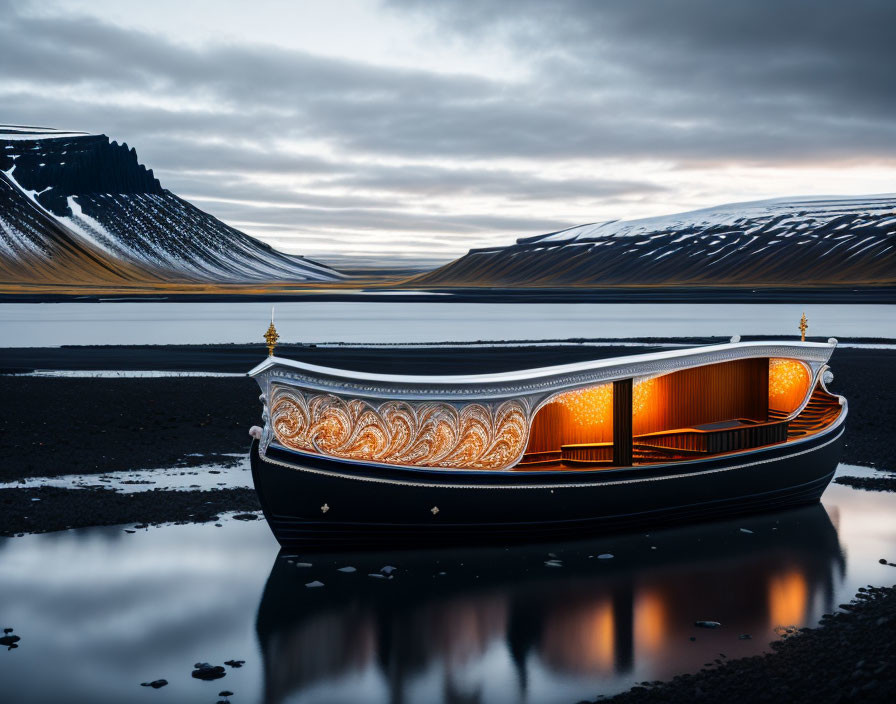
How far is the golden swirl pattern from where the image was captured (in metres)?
A: 16.4

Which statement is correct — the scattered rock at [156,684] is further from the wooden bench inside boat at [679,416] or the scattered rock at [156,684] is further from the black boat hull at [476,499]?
the wooden bench inside boat at [679,416]

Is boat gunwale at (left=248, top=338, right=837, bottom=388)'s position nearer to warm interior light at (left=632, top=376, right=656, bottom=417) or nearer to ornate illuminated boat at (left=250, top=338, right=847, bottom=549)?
ornate illuminated boat at (left=250, top=338, right=847, bottom=549)

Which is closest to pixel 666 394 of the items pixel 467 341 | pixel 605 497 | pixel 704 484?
pixel 704 484

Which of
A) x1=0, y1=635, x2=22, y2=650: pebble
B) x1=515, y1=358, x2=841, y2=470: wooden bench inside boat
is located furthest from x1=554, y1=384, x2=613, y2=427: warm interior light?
x1=0, y1=635, x2=22, y2=650: pebble

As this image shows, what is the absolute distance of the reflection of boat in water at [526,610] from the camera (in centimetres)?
1273

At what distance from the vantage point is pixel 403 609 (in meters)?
14.9

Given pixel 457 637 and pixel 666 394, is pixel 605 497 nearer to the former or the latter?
pixel 666 394

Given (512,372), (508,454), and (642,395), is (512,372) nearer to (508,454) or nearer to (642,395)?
(508,454)

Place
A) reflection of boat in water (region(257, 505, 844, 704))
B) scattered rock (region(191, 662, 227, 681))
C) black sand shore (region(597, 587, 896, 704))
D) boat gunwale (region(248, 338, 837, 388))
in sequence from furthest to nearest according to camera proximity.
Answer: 1. boat gunwale (region(248, 338, 837, 388))
2. reflection of boat in water (region(257, 505, 844, 704))
3. scattered rock (region(191, 662, 227, 681))
4. black sand shore (region(597, 587, 896, 704))

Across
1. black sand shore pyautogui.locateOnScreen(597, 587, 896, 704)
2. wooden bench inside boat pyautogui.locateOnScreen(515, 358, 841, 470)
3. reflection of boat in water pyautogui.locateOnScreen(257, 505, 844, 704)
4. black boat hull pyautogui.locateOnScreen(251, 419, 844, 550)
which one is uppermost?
wooden bench inside boat pyautogui.locateOnScreen(515, 358, 841, 470)

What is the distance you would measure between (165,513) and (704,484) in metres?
11.4

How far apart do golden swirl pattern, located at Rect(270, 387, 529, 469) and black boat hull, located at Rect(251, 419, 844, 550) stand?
0.37 meters

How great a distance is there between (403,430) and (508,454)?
2.09 meters

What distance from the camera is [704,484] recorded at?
19141mm
